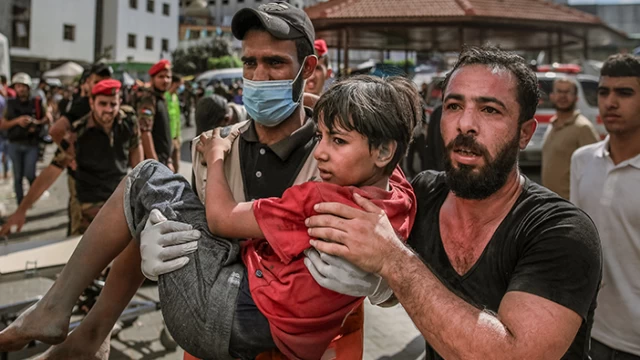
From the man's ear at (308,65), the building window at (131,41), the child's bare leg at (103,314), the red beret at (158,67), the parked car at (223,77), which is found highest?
the building window at (131,41)

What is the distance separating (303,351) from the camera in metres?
1.78

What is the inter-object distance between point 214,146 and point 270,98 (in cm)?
30

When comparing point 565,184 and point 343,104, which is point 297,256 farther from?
point 565,184

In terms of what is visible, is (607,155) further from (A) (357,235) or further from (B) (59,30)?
(B) (59,30)

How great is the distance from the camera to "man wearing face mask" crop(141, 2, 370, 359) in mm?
2188

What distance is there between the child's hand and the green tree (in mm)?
41350

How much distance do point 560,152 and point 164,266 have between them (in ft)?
14.1

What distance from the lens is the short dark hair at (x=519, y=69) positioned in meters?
1.69

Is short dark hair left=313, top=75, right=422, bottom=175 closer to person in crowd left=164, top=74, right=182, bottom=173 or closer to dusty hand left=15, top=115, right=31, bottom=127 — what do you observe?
person in crowd left=164, top=74, right=182, bottom=173

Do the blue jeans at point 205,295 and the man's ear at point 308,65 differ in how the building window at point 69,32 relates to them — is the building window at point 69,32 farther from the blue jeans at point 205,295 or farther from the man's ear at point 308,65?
the blue jeans at point 205,295

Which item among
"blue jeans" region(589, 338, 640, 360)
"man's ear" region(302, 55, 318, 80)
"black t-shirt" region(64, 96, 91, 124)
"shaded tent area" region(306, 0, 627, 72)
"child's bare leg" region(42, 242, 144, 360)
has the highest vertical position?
"shaded tent area" region(306, 0, 627, 72)

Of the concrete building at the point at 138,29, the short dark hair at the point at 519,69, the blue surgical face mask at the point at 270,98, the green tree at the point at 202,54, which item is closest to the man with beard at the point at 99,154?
the blue surgical face mask at the point at 270,98

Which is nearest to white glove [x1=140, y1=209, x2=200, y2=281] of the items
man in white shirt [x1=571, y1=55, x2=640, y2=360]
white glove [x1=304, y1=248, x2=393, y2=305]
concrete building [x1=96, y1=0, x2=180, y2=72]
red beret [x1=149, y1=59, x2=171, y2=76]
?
white glove [x1=304, y1=248, x2=393, y2=305]

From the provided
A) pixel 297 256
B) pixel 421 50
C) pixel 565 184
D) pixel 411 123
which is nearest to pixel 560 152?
pixel 565 184
